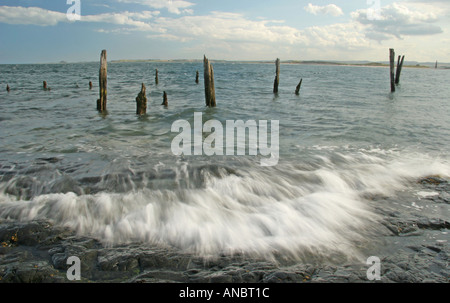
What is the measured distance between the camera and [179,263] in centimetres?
356

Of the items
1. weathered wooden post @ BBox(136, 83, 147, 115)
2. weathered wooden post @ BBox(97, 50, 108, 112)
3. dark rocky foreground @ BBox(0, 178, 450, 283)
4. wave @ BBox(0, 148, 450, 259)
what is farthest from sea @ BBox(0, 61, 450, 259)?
weathered wooden post @ BBox(97, 50, 108, 112)

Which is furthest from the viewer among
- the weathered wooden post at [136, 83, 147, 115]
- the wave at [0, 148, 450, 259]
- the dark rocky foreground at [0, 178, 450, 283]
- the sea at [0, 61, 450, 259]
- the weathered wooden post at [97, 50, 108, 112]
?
the weathered wooden post at [97, 50, 108, 112]

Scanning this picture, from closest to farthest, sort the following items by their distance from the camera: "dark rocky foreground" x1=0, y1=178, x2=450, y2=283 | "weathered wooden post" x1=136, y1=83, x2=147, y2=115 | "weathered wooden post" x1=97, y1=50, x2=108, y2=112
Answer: "dark rocky foreground" x1=0, y1=178, x2=450, y2=283 → "weathered wooden post" x1=136, y1=83, x2=147, y2=115 → "weathered wooden post" x1=97, y1=50, x2=108, y2=112

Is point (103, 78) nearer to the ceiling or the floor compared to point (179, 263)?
nearer to the ceiling

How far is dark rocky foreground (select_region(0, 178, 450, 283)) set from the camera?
10.5ft

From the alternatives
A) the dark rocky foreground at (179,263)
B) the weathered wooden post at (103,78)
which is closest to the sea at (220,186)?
the dark rocky foreground at (179,263)

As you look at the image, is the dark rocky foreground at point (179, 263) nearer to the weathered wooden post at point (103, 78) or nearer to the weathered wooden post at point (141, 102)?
the weathered wooden post at point (141, 102)

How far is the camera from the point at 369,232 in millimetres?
4363

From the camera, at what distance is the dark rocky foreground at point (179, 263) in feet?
10.5

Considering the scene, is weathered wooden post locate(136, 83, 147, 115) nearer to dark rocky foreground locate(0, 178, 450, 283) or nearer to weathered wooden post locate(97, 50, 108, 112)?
weathered wooden post locate(97, 50, 108, 112)

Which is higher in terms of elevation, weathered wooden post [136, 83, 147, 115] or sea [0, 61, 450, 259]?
weathered wooden post [136, 83, 147, 115]

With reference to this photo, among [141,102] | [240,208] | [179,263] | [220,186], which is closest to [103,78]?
[141,102]

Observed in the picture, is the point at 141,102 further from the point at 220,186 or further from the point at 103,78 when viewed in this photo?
the point at 220,186
